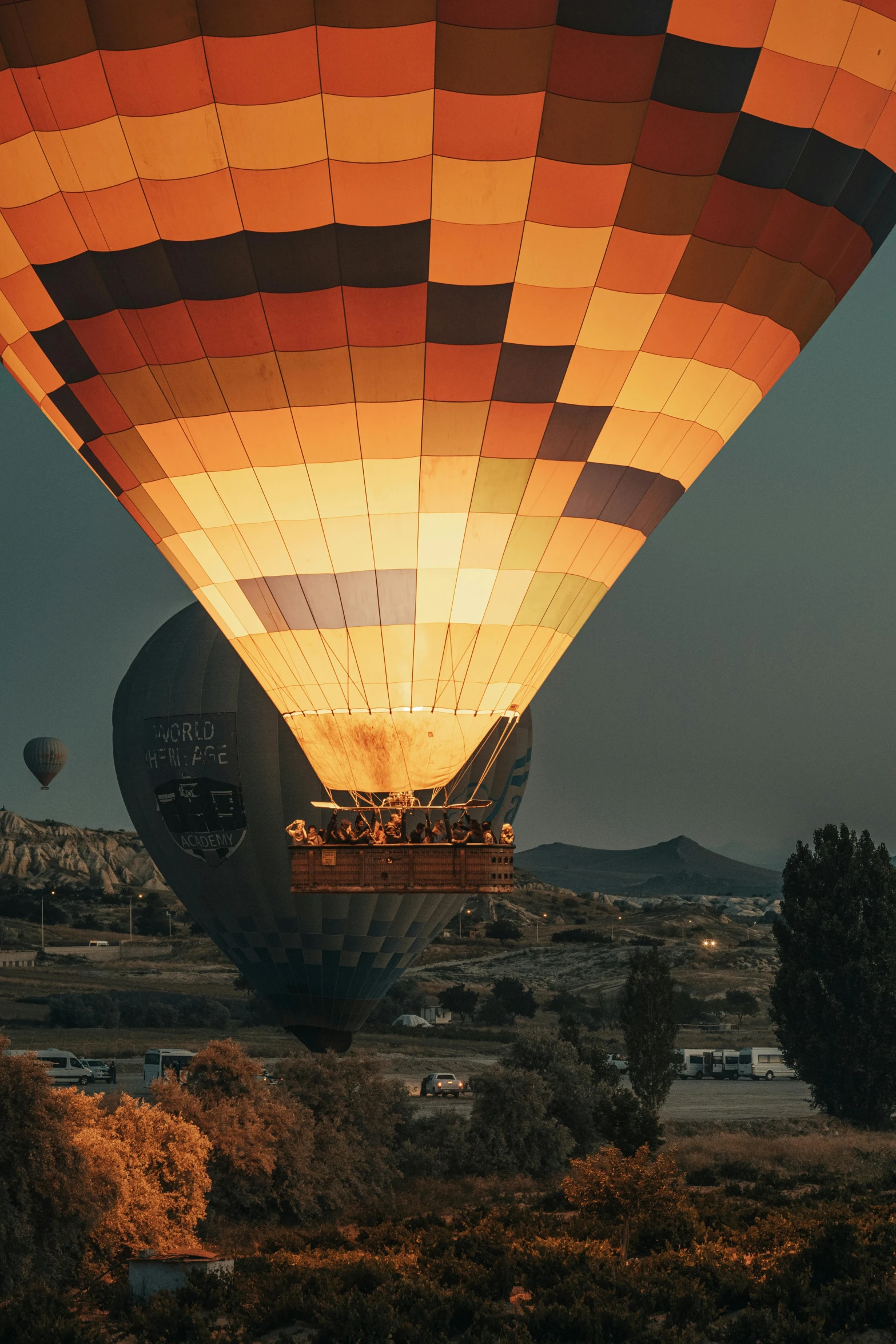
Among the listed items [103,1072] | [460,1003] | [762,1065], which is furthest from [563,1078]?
[460,1003]

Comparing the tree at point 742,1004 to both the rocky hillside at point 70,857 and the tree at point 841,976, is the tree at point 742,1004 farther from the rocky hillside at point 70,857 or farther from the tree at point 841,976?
the rocky hillside at point 70,857

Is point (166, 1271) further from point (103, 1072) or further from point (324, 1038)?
point (103, 1072)

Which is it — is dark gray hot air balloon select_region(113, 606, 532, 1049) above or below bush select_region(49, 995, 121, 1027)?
above

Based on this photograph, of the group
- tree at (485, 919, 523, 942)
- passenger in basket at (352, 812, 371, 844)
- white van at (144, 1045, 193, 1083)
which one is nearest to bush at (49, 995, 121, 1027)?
white van at (144, 1045, 193, 1083)

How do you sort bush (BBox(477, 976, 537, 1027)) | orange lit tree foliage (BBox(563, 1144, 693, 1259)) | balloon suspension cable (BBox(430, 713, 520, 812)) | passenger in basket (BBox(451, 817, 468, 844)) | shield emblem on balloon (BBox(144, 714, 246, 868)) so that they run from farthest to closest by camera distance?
bush (BBox(477, 976, 537, 1027))
shield emblem on balloon (BBox(144, 714, 246, 868))
orange lit tree foliage (BBox(563, 1144, 693, 1259))
balloon suspension cable (BBox(430, 713, 520, 812))
passenger in basket (BBox(451, 817, 468, 844))

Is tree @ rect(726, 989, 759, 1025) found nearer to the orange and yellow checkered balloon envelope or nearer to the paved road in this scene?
the paved road
